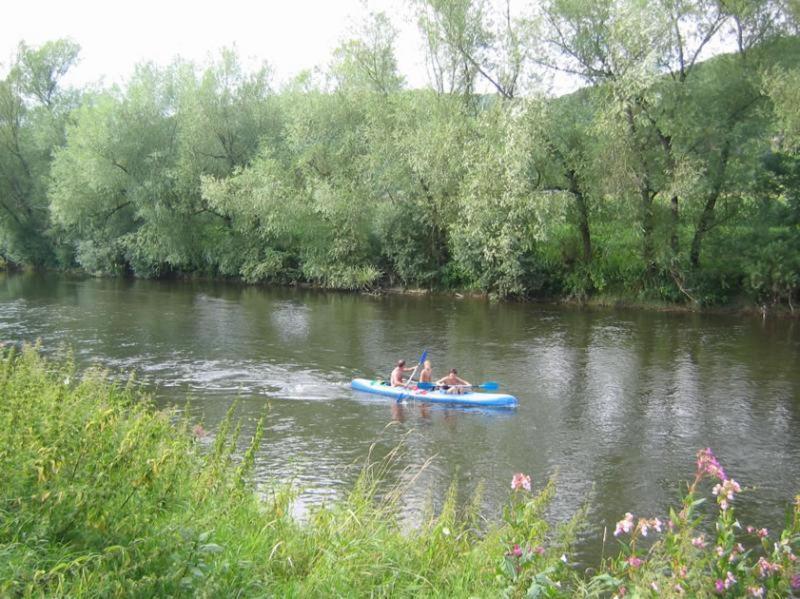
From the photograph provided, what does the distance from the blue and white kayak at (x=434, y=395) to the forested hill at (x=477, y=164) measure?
42.9 feet

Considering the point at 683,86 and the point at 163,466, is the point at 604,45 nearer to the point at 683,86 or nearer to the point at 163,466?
the point at 683,86

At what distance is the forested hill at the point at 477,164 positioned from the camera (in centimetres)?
2486

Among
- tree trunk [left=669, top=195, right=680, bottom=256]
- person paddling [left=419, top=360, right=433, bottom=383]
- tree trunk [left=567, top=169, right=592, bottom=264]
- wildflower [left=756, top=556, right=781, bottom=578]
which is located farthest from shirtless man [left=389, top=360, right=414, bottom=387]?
tree trunk [left=567, top=169, right=592, bottom=264]

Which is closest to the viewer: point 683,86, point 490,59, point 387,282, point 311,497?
point 311,497

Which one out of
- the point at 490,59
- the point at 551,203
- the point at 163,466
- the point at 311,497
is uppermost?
the point at 490,59

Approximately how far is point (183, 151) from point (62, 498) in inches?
1449

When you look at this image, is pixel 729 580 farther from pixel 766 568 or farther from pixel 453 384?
pixel 453 384

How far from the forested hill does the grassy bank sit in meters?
20.2

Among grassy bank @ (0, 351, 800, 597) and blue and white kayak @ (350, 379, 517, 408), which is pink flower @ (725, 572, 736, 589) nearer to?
grassy bank @ (0, 351, 800, 597)

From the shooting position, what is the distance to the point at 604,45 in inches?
1026

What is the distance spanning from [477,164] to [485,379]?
12761 millimetres

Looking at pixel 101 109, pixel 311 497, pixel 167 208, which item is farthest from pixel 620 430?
pixel 101 109

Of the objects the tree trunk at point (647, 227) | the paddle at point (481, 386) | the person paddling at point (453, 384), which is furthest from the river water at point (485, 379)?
the tree trunk at point (647, 227)

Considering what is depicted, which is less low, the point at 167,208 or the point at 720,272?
the point at 167,208
